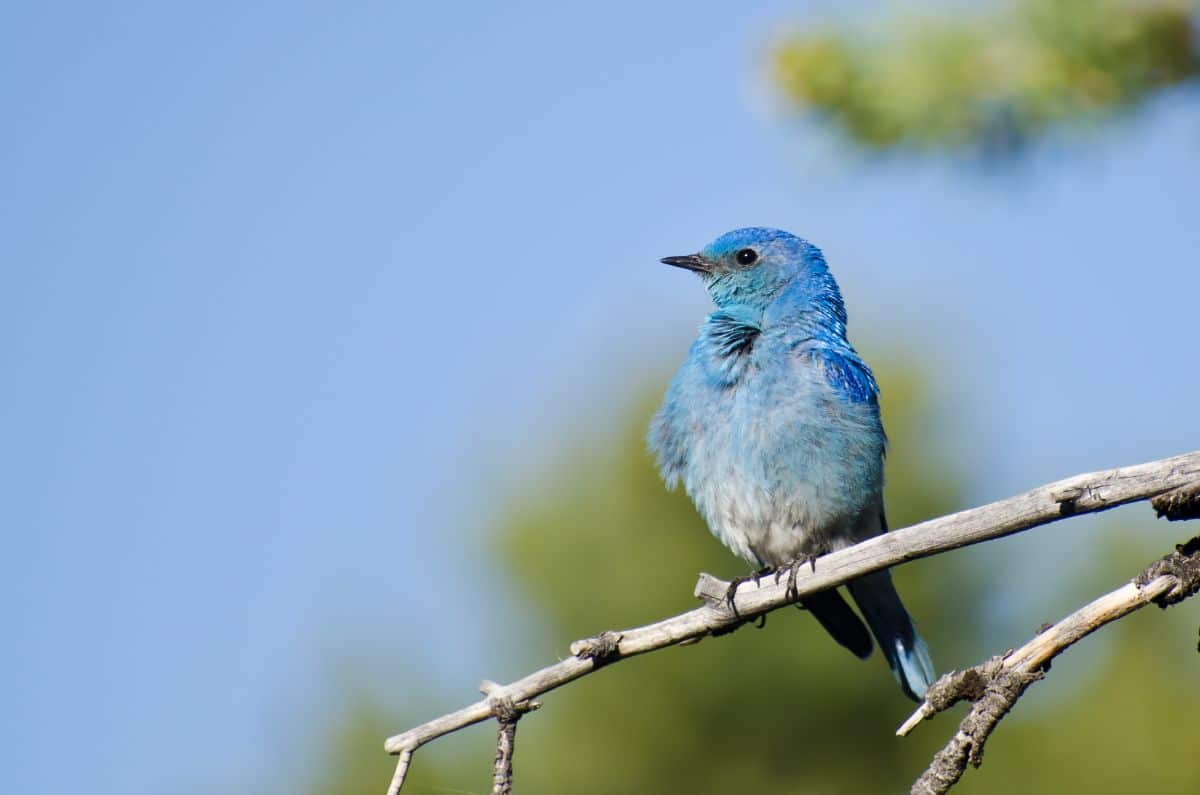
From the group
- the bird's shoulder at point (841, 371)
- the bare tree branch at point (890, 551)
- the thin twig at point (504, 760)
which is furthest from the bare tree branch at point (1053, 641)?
the bird's shoulder at point (841, 371)

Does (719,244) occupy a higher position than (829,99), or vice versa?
(829,99)

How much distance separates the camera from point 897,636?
5.68 metres

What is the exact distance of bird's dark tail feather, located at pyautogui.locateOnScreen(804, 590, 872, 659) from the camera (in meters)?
5.60

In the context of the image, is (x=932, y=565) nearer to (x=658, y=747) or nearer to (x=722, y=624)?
(x=658, y=747)

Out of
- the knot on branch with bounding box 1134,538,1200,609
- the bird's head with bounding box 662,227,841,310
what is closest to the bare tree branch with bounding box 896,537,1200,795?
the knot on branch with bounding box 1134,538,1200,609

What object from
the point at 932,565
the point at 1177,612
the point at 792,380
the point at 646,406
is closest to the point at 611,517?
the point at 646,406

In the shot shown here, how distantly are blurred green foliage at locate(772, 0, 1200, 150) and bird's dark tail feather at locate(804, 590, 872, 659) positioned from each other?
2.43 metres

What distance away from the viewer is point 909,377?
42.6ft

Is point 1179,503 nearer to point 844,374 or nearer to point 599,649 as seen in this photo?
point 599,649

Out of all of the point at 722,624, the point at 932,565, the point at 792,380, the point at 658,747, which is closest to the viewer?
the point at 722,624

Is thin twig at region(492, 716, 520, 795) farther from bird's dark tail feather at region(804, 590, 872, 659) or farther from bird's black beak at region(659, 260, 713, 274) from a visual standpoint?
bird's black beak at region(659, 260, 713, 274)

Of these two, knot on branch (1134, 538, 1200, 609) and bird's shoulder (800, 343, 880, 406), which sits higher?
bird's shoulder (800, 343, 880, 406)

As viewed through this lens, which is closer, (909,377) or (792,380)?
(792,380)

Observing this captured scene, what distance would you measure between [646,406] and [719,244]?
21.4 feet
